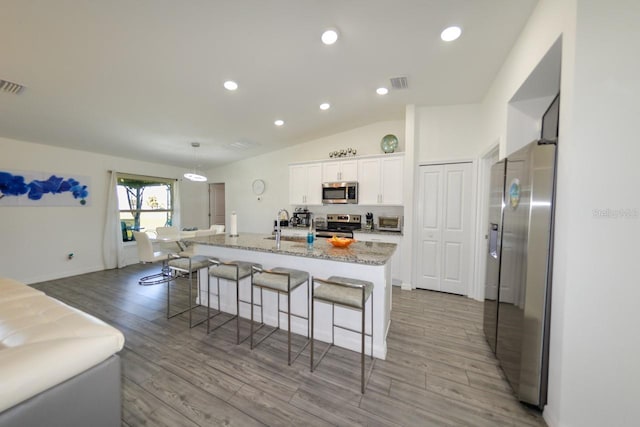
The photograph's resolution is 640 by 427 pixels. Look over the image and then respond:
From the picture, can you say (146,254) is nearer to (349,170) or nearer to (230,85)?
(230,85)

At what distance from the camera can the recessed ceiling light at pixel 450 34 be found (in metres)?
2.08

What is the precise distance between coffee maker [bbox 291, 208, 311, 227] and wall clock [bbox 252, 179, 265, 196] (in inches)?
51.8

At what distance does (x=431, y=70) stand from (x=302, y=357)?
11.2 ft

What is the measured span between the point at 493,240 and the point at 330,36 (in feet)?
7.98

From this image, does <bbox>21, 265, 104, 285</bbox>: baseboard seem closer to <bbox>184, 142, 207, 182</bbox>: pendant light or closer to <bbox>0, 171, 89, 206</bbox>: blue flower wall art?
<bbox>0, 171, 89, 206</bbox>: blue flower wall art

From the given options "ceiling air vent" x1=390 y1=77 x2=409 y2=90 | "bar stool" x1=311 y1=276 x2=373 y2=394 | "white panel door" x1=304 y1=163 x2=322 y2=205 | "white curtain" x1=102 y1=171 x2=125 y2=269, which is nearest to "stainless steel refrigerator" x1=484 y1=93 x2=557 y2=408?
"bar stool" x1=311 y1=276 x2=373 y2=394

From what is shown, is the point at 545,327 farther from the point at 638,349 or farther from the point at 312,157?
the point at 312,157

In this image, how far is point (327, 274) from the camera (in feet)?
7.64

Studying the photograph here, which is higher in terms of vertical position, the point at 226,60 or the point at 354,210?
the point at 226,60

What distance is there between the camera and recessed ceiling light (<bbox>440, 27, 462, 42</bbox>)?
81.7 inches

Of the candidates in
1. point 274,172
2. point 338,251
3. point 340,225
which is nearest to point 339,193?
point 340,225

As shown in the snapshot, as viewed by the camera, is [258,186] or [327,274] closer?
[327,274]

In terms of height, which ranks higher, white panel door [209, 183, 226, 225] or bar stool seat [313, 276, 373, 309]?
white panel door [209, 183, 226, 225]

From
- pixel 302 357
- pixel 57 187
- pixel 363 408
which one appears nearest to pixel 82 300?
pixel 57 187
